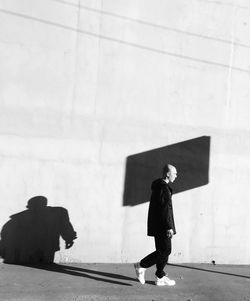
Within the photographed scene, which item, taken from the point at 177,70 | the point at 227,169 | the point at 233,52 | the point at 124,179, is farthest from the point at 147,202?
the point at 233,52

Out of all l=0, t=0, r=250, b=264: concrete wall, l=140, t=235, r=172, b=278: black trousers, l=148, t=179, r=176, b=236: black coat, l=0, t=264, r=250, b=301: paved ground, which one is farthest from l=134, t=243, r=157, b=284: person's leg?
l=0, t=0, r=250, b=264: concrete wall

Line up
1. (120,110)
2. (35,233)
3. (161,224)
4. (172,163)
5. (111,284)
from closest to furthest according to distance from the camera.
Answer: (161,224)
(111,284)
(35,233)
(120,110)
(172,163)

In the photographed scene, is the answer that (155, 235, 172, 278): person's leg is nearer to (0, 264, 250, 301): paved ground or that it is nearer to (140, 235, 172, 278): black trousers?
(140, 235, 172, 278): black trousers

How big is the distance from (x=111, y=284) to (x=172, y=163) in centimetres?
226

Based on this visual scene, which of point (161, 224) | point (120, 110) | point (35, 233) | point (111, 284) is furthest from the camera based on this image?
point (120, 110)

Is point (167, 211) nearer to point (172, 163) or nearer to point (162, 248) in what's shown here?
point (162, 248)

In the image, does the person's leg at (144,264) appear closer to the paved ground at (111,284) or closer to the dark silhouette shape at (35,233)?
the paved ground at (111,284)

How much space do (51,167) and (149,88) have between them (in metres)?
1.93

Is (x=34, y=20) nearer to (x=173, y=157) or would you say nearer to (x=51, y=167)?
(x=51, y=167)

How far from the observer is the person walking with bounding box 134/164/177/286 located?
6.45m

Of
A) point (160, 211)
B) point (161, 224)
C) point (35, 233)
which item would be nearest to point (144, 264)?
point (161, 224)

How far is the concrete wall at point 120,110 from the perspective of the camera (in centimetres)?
734

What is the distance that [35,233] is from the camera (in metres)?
7.46

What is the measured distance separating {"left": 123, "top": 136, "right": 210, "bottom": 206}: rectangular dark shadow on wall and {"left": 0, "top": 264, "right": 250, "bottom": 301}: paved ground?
115 centimetres
